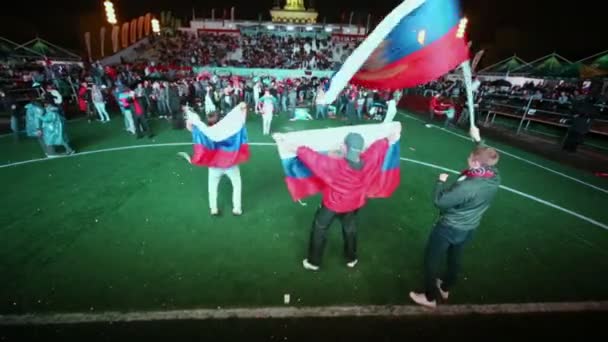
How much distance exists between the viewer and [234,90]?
17.6 m

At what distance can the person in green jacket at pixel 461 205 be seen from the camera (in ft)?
9.83

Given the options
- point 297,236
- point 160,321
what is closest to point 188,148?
point 297,236

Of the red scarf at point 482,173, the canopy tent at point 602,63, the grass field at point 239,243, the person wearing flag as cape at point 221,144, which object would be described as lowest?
the grass field at point 239,243

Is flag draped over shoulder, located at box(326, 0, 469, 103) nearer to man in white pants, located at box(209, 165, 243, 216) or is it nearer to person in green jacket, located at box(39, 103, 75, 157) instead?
man in white pants, located at box(209, 165, 243, 216)

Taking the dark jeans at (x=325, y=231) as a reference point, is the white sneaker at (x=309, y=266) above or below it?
below

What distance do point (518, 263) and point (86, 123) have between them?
54.4 feet

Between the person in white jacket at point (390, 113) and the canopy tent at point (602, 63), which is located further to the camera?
the canopy tent at point (602, 63)

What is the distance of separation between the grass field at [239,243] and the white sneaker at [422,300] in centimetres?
25

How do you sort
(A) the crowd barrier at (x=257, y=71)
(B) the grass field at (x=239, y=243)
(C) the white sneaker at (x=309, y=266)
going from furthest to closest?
(A) the crowd barrier at (x=257, y=71) < (C) the white sneaker at (x=309, y=266) < (B) the grass field at (x=239, y=243)

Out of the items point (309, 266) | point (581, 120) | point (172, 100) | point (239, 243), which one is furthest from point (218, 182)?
point (581, 120)

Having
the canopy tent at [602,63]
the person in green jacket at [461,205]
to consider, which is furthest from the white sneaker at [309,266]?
the canopy tent at [602,63]

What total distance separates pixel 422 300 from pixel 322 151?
2391 millimetres

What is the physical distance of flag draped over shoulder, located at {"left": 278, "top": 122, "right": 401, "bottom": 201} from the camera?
3.80m

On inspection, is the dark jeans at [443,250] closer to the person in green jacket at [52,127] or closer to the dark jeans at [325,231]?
the dark jeans at [325,231]
